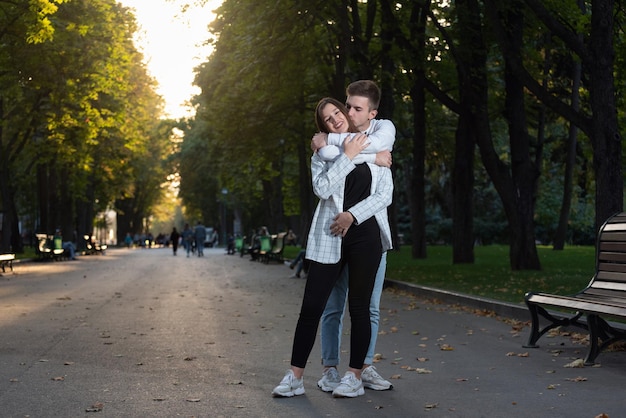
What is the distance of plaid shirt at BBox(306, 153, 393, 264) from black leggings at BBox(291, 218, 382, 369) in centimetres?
9

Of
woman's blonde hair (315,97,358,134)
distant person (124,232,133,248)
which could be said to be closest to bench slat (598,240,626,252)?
woman's blonde hair (315,97,358,134)

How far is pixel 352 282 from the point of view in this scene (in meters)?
6.72

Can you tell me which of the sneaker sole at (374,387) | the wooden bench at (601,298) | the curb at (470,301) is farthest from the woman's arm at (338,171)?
the curb at (470,301)

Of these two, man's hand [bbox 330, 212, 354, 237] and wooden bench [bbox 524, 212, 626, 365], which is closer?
man's hand [bbox 330, 212, 354, 237]

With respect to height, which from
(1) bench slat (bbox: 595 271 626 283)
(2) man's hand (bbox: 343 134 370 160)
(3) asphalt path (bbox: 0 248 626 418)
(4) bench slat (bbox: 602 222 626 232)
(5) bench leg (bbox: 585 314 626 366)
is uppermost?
(2) man's hand (bbox: 343 134 370 160)

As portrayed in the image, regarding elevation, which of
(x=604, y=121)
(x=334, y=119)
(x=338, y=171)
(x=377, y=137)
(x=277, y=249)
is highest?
(x=604, y=121)

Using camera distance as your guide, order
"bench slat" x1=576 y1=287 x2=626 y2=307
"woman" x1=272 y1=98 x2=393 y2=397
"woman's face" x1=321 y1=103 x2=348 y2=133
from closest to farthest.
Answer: "woman" x1=272 y1=98 x2=393 y2=397
"woman's face" x1=321 y1=103 x2=348 y2=133
"bench slat" x1=576 y1=287 x2=626 y2=307

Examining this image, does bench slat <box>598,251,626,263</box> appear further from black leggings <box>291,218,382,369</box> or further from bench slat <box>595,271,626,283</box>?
black leggings <box>291,218,382,369</box>

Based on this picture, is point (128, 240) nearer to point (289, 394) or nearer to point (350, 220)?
point (289, 394)

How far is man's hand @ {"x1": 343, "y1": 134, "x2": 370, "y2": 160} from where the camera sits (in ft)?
21.5

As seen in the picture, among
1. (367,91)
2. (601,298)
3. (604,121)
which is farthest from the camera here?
(604,121)

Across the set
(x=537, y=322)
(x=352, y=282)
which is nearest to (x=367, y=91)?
(x=352, y=282)

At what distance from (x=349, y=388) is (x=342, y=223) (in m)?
1.16

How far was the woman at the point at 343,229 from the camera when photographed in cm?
657
